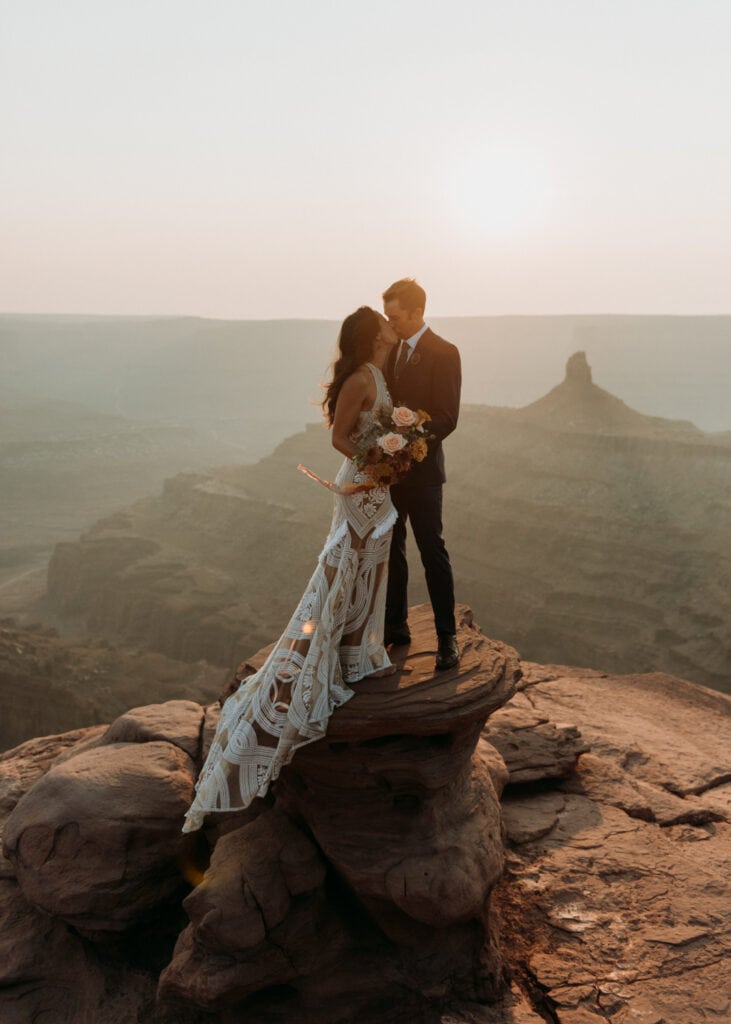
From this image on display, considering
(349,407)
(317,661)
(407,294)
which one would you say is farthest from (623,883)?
(407,294)

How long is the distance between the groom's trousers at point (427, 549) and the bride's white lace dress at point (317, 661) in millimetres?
165

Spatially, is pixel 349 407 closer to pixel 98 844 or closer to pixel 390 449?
pixel 390 449

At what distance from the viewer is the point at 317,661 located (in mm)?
5598

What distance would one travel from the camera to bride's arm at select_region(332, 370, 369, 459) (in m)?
5.30

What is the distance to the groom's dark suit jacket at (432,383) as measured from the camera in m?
5.45

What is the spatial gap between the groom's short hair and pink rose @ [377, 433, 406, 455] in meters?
0.92

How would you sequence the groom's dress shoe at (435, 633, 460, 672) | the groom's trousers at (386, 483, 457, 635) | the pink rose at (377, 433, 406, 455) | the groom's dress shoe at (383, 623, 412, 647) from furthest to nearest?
the groom's dress shoe at (383, 623, 412, 647), the groom's dress shoe at (435, 633, 460, 672), the groom's trousers at (386, 483, 457, 635), the pink rose at (377, 433, 406, 455)

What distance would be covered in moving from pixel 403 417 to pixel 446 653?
201 centimetres

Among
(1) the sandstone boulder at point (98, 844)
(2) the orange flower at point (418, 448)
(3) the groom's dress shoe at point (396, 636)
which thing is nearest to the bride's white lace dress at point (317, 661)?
(2) the orange flower at point (418, 448)

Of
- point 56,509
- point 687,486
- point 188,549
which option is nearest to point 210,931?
point 687,486

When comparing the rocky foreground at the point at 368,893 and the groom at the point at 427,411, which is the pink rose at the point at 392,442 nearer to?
the groom at the point at 427,411

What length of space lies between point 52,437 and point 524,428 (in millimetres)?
78430

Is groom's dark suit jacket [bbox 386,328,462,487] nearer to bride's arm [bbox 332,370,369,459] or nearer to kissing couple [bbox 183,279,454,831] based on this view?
kissing couple [bbox 183,279,454,831]

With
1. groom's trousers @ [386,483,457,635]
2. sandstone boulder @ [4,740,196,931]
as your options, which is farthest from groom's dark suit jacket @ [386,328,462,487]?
sandstone boulder @ [4,740,196,931]
